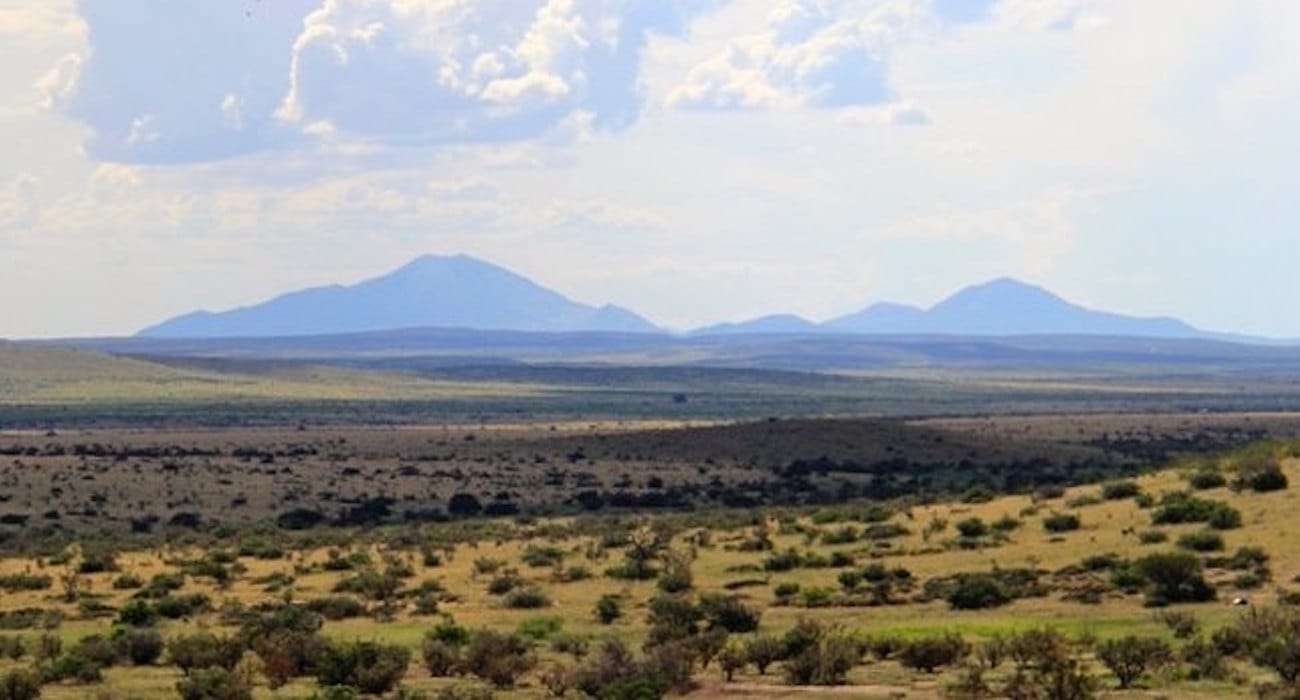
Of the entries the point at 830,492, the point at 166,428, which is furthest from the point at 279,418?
→ the point at 830,492

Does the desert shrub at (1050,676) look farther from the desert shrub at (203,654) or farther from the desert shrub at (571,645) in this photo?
the desert shrub at (203,654)

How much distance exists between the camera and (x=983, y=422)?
14038 centimetres

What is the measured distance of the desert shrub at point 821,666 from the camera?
28234 mm

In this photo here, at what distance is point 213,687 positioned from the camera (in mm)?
26297

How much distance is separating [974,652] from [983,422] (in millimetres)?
111110

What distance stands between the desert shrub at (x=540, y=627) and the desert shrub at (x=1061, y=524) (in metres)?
13.7

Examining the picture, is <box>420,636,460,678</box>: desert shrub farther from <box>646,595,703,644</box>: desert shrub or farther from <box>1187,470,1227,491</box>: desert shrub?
<box>1187,470,1227,491</box>: desert shrub

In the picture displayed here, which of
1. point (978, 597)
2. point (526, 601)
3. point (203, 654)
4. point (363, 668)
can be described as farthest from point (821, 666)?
point (526, 601)

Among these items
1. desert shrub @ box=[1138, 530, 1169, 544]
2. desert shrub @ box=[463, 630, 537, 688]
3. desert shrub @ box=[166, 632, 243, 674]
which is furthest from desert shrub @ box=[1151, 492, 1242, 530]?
desert shrub @ box=[166, 632, 243, 674]

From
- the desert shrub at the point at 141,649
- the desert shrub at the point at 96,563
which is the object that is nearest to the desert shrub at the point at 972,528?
the desert shrub at the point at 96,563

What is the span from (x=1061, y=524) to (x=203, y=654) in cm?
2222

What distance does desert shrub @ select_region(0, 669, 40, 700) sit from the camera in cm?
2641

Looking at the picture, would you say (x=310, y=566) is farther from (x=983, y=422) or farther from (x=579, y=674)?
(x=983, y=422)

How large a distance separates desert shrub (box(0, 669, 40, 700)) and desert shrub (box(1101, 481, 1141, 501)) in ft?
100.0
